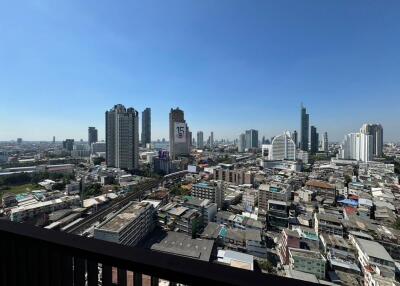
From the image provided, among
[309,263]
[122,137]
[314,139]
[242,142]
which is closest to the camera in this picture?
[309,263]

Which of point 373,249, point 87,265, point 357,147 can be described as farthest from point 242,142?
point 87,265

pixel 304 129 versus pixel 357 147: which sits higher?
pixel 304 129

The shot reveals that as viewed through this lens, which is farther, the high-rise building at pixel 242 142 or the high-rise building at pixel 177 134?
the high-rise building at pixel 242 142

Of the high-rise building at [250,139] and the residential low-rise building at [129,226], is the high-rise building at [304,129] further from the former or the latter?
the residential low-rise building at [129,226]

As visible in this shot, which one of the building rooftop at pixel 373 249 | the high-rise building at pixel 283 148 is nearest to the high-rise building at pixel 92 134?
the high-rise building at pixel 283 148

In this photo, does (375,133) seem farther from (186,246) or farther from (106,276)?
(106,276)

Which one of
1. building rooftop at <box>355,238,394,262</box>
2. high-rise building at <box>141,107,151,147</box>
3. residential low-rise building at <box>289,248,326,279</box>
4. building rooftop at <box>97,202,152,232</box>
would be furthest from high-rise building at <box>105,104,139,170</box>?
high-rise building at <box>141,107,151,147</box>
